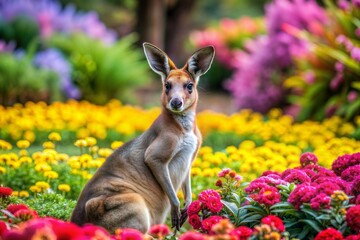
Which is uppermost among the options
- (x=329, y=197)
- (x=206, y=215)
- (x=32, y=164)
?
(x=329, y=197)

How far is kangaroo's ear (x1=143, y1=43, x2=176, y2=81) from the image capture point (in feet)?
16.5

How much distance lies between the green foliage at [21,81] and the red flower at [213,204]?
6646 millimetres

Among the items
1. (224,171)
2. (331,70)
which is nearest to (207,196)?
(224,171)

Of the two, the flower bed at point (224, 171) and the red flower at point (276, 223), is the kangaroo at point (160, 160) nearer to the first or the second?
the flower bed at point (224, 171)

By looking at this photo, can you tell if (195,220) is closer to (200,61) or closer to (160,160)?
(160,160)

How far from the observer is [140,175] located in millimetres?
4906

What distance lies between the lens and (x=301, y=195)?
4.19 meters

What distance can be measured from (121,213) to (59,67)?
7.41 meters

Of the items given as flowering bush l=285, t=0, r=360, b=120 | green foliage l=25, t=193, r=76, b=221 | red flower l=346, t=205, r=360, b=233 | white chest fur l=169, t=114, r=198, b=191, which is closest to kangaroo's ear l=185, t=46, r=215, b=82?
white chest fur l=169, t=114, r=198, b=191

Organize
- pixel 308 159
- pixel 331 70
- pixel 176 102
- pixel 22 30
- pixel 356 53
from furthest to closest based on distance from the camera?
pixel 22 30, pixel 331 70, pixel 356 53, pixel 308 159, pixel 176 102

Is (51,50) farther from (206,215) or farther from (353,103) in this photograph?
(206,215)

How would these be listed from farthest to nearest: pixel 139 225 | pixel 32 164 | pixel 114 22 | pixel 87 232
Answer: pixel 114 22 < pixel 32 164 < pixel 139 225 < pixel 87 232

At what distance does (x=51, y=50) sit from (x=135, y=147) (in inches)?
300

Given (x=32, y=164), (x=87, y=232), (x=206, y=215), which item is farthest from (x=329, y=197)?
(x=32, y=164)
